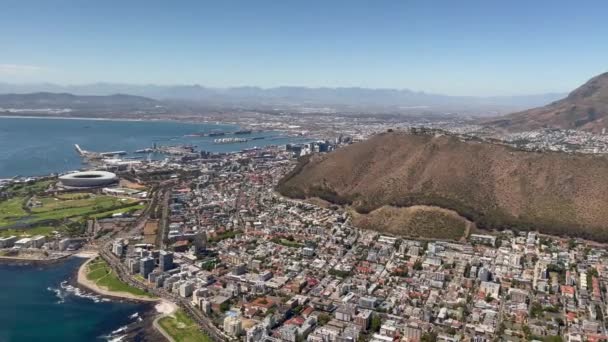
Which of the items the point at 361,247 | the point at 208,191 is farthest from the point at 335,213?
the point at 208,191

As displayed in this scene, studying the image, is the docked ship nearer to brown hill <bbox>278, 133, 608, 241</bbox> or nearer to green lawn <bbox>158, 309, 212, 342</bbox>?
brown hill <bbox>278, 133, 608, 241</bbox>

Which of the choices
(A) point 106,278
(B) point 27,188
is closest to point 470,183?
(A) point 106,278

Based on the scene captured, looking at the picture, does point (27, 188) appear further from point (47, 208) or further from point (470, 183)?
point (470, 183)

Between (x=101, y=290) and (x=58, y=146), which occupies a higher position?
(x=58, y=146)

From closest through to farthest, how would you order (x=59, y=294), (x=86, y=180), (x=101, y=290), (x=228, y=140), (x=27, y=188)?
(x=59, y=294)
(x=101, y=290)
(x=27, y=188)
(x=86, y=180)
(x=228, y=140)

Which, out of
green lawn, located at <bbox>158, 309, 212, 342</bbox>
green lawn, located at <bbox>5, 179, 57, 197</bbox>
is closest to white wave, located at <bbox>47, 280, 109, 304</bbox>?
green lawn, located at <bbox>158, 309, 212, 342</bbox>

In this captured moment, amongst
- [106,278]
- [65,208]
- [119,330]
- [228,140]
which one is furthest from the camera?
[228,140]
